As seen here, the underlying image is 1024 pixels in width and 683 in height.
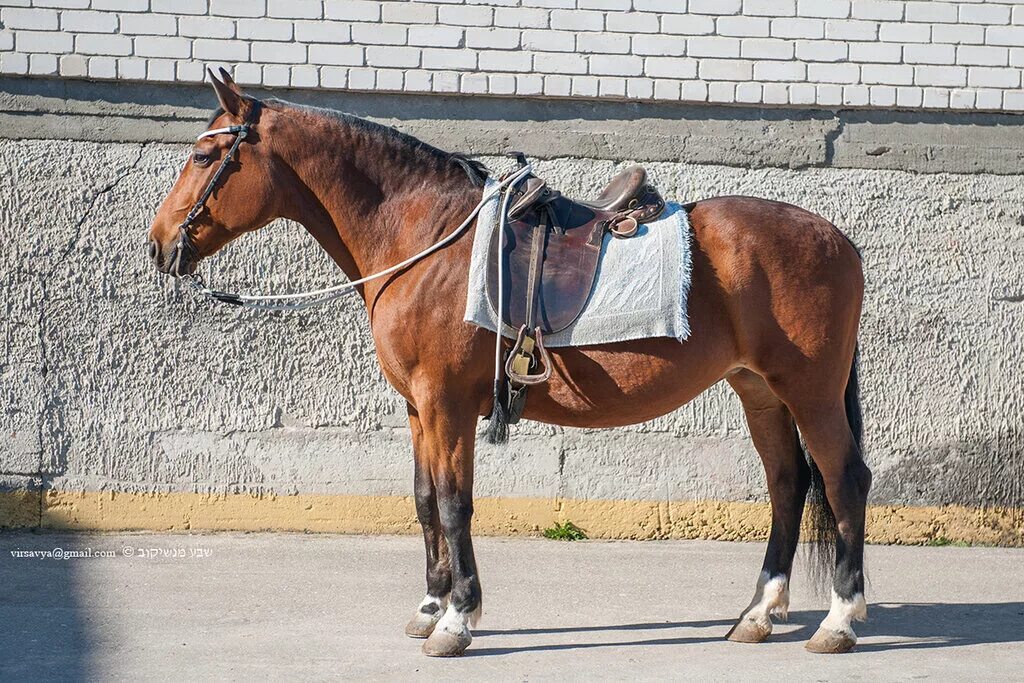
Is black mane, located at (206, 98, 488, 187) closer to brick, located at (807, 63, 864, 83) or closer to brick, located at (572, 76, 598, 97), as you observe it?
brick, located at (572, 76, 598, 97)

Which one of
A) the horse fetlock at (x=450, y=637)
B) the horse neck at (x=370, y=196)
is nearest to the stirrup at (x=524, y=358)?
the horse neck at (x=370, y=196)

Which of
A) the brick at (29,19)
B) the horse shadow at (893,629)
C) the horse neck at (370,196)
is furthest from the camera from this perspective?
the brick at (29,19)

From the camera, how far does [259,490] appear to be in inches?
261

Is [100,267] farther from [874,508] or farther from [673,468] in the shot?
[874,508]

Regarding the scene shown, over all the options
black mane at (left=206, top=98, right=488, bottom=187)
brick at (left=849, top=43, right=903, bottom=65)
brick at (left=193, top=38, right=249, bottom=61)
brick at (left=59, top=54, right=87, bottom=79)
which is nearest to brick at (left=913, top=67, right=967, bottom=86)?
brick at (left=849, top=43, right=903, bottom=65)

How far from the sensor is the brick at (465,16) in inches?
260

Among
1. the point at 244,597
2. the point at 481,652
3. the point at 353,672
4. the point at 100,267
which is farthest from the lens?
the point at 100,267

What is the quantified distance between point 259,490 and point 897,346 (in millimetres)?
3799

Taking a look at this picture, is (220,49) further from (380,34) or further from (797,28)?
(797,28)

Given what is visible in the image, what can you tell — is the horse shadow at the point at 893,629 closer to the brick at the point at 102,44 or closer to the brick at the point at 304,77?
the brick at the point at 304,77

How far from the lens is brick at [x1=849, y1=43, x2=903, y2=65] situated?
668 centimetres

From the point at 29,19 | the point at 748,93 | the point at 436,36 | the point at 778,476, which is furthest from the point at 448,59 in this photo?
the point at 778,476

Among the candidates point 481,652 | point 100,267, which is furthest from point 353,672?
point 100,267

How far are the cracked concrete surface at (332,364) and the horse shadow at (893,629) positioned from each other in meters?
1.31
